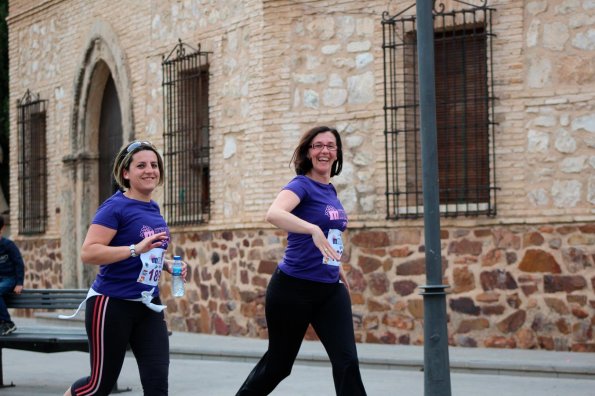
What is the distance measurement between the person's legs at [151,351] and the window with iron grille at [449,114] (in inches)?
325

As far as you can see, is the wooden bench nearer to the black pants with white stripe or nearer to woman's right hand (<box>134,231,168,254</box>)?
the black pants with white stripe

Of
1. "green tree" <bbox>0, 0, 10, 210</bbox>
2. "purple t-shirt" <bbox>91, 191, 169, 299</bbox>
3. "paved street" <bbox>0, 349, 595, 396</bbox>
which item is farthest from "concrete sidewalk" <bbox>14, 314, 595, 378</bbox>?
"green tree" <bbox>0, 0, 10, 210</bbox>

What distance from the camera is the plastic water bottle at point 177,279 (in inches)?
299

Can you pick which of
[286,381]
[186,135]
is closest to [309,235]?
[286,381]

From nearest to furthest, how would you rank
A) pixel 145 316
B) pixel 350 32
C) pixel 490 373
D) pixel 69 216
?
pixel 145 316 < pixel 490 373 < pixel 350 32 < pixel 69 216

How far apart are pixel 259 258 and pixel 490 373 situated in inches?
206

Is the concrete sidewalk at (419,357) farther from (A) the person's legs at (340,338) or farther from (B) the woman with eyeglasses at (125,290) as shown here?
(B) the woman with eyeglasses at (125,290)

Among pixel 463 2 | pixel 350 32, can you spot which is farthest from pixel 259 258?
pixel 463 2

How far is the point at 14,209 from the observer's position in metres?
25.5

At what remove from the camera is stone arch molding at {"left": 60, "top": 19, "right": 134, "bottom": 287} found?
22672 mm

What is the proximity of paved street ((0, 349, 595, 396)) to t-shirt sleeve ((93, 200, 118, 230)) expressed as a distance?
421 centimetres

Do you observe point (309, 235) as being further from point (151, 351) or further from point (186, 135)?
point (186, 135)

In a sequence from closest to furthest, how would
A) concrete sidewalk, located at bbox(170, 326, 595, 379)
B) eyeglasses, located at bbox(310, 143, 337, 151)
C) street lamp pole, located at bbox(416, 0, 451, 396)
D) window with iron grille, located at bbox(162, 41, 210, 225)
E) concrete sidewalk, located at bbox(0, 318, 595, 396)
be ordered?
eyeglasses, located at bbox(310, 143, 337, 151) → street lamp pole, located at bbox(416, 0, 451, 396) → concrete sidewalk, located at bbox(0, 318, 595, 396) → concrete sidewalk, located at bbox(170, 326, 595, 379) → window with iron grille, located at bbox(162, 41, 210, 225)

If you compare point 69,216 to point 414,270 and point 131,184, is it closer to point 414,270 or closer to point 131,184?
point 414,270
